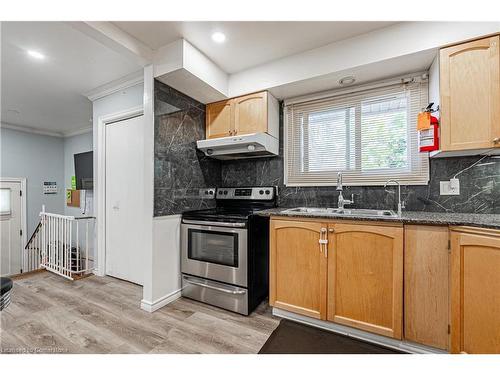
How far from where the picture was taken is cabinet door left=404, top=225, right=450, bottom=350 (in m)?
1.48

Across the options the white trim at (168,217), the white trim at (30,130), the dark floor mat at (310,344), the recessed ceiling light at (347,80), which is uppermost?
the white trim at (30,130)

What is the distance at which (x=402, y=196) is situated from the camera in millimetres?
2143

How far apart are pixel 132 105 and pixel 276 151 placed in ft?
6.22

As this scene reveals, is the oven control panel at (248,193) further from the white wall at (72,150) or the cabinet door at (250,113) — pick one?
the white wall at (72,150)

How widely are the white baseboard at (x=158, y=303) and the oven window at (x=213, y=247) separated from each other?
0.43 metres

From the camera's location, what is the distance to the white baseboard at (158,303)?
2.17m

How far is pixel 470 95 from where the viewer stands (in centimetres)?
162

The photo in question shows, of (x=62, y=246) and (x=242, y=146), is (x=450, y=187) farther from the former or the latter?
(x=62, y=246)

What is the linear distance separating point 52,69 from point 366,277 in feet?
12.4

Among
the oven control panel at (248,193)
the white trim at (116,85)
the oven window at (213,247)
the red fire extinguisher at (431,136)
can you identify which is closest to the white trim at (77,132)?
the white trim at (116,85)

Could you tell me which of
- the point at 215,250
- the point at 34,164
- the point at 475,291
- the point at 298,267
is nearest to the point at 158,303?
the point at 215,250

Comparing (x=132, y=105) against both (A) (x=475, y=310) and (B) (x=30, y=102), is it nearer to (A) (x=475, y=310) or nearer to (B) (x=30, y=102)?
(B) (x=30, y=102)
